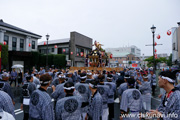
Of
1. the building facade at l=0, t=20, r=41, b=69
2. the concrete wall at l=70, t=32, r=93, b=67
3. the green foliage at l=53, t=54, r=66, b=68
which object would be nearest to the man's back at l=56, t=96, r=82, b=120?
the building facade at l=0, t=20, r=41, b=69

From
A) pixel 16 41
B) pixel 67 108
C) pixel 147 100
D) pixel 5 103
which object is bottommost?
pixel 147 100

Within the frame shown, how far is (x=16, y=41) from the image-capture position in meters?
24.5

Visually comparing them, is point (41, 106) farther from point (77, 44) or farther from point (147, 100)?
point (77, 44)

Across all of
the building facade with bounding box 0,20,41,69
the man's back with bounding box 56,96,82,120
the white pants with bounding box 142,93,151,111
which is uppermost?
the building facade with bounding box 0,20,41,69

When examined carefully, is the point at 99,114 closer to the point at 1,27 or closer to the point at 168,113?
the point at 168,113

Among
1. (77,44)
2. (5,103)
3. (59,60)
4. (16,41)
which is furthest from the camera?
(77,44)

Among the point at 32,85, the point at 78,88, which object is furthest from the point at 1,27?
the point at 78,88

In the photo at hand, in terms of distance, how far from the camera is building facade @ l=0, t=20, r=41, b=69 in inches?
872

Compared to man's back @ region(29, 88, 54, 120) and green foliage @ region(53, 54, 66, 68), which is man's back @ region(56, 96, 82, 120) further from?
green foliage @ region(53, 54, 66, 68)

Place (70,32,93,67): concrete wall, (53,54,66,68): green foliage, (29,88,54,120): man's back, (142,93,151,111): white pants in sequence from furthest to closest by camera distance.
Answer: (70,32,93,67): concrete wall < (53,54,66,68): green foliage < (142,93,151,111): white pants < (29,88,54,120): man's back

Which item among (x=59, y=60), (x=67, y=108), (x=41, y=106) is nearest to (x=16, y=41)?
(x=59, y=60)

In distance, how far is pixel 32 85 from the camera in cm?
495

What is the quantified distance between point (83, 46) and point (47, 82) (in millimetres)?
35573

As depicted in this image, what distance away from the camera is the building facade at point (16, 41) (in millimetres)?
22138
